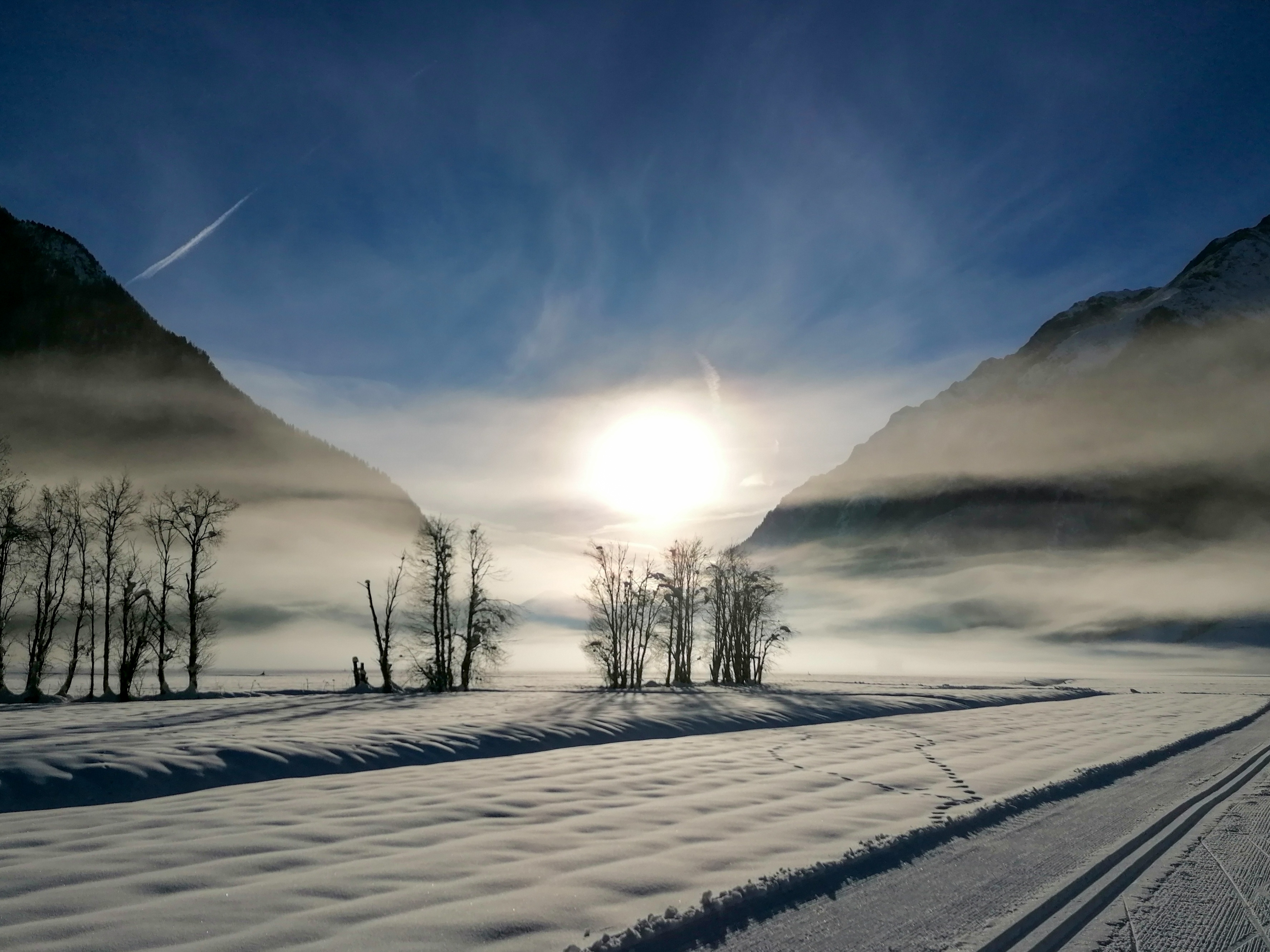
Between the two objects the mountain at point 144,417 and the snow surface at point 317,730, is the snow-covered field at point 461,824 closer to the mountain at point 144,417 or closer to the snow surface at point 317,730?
the snow surface at point 317,730

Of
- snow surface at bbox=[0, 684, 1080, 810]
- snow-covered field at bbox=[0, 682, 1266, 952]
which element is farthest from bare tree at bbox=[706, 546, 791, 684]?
snow-covered field at bbox=[0, 682, 1266, 952]

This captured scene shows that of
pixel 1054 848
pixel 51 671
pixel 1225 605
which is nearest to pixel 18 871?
pixel 1054 848

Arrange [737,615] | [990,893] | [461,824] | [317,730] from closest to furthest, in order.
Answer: [990,893] → [461,824] → [317,730] → [737,615]

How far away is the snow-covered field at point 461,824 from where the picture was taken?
4652 mm

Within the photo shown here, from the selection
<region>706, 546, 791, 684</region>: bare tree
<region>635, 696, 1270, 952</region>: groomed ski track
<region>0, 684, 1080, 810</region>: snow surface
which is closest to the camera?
<region>635, 696, 1270, 952</region>: groomed ski track

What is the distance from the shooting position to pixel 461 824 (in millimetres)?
7594

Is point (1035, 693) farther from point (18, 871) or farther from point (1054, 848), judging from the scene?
point (18, 871)

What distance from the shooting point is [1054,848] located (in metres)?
6.91

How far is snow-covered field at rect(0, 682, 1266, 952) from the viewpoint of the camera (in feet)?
15.3

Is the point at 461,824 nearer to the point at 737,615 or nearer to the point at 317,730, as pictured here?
the point at 317,730

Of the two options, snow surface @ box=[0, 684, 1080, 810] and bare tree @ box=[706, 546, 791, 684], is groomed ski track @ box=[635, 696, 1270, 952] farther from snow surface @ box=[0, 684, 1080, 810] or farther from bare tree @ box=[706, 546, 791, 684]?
bare tree @ box=[706, 546, 791, 684]

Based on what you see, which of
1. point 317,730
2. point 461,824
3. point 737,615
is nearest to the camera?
point 461,824

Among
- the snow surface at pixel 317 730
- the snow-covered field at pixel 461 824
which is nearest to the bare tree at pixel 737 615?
the snow surface at pixel 317 730

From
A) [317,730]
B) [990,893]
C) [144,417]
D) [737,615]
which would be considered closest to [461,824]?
[990,893]
